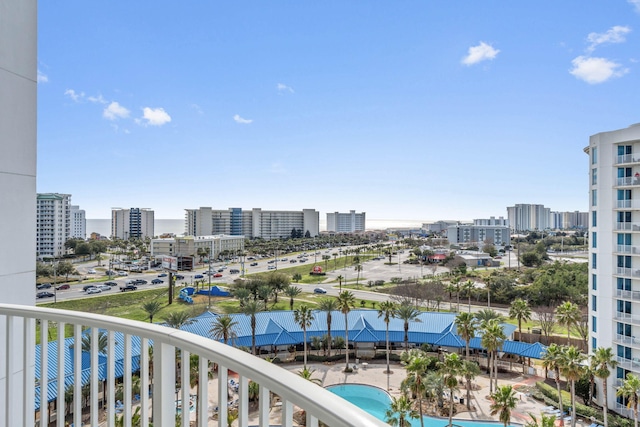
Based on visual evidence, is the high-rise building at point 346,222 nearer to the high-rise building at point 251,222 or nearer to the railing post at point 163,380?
the high-rise building at point 251,222

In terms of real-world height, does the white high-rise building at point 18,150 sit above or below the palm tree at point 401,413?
above

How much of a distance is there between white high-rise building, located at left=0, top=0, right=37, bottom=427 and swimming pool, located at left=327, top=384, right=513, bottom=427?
11459 mm

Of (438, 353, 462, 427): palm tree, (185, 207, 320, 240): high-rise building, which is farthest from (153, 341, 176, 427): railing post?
(185, 207, 320, 240): high-rise building

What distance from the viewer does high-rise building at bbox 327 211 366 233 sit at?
356 ft

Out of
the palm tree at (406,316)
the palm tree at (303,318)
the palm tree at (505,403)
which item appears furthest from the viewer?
the palm tree at (406,316)

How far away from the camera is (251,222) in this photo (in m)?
72.1

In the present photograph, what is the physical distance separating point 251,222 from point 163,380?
72.4 metres

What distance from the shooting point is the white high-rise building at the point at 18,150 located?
2.03 m

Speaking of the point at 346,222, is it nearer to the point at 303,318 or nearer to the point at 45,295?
the point at 45,295

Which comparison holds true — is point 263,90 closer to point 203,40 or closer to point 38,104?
point 203,40

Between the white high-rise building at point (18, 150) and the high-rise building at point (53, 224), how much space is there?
1719 inches

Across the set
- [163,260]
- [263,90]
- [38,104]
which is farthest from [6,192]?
[163,260]

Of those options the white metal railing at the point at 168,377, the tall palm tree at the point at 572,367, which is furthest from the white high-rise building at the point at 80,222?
the white metal railing at the point at 168,377

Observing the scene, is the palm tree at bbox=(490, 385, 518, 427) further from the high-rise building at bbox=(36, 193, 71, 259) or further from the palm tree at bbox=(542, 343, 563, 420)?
the high-rise building at bbox=(36, 193, 71, 259)
